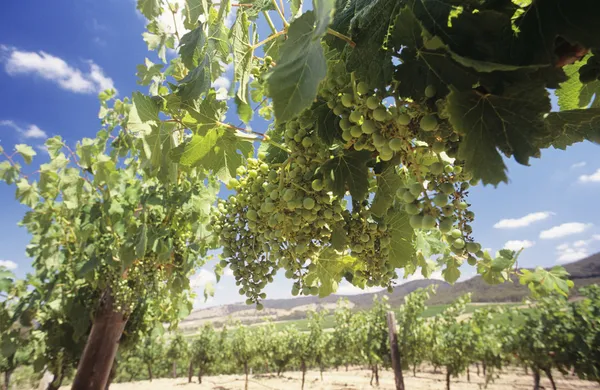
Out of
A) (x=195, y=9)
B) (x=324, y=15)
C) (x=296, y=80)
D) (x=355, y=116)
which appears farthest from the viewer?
(x=195, y=9)

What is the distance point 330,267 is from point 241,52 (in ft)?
3.86

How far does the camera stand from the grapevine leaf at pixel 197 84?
1495 mm

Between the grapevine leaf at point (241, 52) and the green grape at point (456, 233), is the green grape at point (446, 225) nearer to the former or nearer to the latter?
the green grape at point (456, 233)

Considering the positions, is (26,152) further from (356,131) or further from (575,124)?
(575,124)

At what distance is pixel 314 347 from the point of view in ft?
86.5

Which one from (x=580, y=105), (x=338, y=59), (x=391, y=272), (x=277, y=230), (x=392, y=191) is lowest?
(x=391, y=272)

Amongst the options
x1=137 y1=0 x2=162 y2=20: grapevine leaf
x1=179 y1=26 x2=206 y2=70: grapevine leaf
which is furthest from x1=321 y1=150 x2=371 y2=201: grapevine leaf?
x1=137 y1=0 x2=162 y2=20: grapevine leaf

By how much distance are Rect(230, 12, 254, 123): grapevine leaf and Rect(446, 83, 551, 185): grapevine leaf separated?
3.08 feet

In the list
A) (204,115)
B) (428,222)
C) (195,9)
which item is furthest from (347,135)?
(195,9)

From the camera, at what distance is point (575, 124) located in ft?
3.78

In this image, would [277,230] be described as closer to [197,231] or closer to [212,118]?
[212,118]

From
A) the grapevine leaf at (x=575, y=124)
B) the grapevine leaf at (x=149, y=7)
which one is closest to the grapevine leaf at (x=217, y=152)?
the grapevine leaf at (x=575, y=124)

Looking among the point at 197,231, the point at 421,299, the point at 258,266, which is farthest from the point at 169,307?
the point at 421,299

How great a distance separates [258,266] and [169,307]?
6.86 meters
